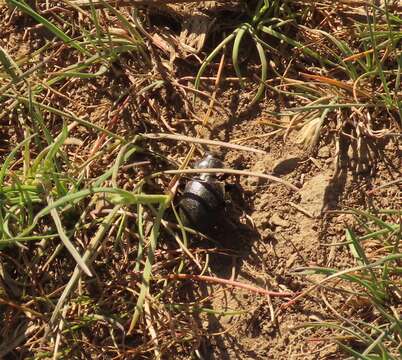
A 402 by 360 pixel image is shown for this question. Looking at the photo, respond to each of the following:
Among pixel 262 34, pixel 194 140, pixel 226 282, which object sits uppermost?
pixel 262 34

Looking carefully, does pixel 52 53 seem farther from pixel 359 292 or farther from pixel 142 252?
pixel 359 292

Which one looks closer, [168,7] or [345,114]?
[345,114]

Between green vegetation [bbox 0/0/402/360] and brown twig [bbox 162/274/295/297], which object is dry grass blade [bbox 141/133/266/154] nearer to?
green vegetation [bbox 0/0/402/360]

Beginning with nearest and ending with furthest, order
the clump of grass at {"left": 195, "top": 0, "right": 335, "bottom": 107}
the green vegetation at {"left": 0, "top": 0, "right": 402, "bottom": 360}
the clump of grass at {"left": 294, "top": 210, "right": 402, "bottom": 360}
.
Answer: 1. the clump of grass at {"left": 294, "top": 210, "right": 402, "bottom": 360}
2. the green vegetation at {"left": 0, "top": 0, "right": 402, "bottom": 360}
3. the clump of grass at {"left": 195, "top": 0, "right": 335, "bottom": 107}

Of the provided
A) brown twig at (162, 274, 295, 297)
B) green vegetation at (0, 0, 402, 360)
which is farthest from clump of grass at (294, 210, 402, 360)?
brown twig at (162, 274, 295, 297)

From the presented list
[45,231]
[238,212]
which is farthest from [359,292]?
[45,231]

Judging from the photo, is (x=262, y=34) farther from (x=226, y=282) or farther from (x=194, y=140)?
(x=226, y=282)

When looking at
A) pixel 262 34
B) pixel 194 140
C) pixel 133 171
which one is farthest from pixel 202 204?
pixel 262 34
